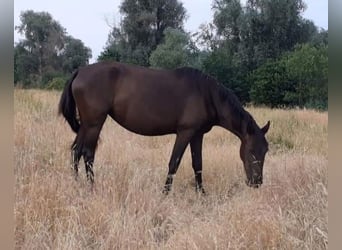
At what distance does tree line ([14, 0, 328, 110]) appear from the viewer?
204 centimetres

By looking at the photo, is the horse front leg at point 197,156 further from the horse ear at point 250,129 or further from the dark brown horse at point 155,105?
the horse ear at point 250,129

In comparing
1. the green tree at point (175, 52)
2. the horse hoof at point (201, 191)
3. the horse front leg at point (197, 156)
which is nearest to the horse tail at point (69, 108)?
the green tree at point (175, 52)

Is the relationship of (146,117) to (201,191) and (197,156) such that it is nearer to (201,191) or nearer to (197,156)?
(197,156)

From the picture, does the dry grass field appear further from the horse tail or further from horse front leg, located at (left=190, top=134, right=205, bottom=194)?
the horse tail

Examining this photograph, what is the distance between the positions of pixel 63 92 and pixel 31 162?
28.9 inches

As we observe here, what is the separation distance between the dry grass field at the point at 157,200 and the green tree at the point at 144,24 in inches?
33.7

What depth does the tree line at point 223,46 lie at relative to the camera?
80.4 inches

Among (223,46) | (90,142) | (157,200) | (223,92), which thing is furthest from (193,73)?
(157,200)

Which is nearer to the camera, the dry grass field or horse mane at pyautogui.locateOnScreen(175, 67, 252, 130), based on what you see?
the dry grass field

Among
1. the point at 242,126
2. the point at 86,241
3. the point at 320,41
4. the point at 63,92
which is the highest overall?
the point at 320,41

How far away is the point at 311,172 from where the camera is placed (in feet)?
7.74

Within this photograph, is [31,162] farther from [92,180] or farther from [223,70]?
[223,70]

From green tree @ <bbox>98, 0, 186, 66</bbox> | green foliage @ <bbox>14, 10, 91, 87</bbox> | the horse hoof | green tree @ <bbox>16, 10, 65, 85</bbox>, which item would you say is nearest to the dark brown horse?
the horse hoof

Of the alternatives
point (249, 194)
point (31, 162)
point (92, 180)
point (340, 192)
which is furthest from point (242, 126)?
point (340, 192)
